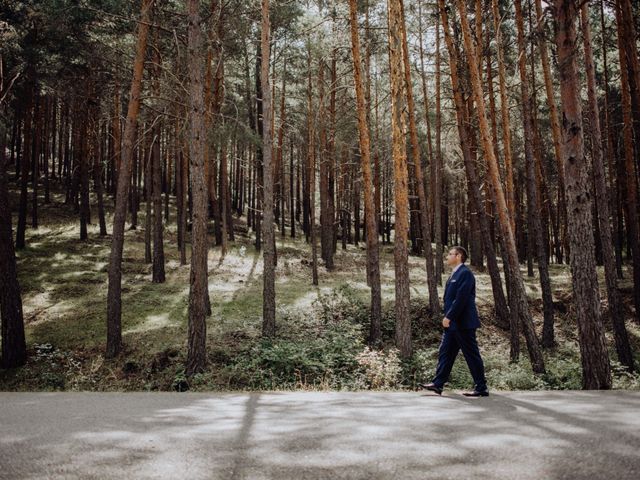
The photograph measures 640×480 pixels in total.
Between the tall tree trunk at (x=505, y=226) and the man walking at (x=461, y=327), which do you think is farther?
the tall tree trunk at (x=505, y=226)

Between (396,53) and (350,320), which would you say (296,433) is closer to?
(396,53)

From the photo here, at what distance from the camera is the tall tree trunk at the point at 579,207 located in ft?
24.5

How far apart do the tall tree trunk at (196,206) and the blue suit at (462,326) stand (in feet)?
19.8

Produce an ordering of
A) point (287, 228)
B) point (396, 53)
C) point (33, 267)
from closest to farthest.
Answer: point (396, 53), point (33, 267), point (287, 228)

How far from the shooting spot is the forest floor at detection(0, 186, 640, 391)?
9.95 meters

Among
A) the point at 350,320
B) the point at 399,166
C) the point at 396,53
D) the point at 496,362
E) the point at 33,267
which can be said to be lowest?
the point at 496,362

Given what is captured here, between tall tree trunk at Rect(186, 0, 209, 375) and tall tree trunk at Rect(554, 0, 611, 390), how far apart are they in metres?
7.44

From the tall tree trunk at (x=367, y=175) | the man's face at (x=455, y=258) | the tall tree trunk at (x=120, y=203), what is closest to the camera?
the man's face at (x=455, y=258)

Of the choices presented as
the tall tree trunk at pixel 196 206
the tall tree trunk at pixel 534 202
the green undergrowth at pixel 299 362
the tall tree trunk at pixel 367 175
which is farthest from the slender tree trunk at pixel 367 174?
the tall tree trunk at pixel 196 206

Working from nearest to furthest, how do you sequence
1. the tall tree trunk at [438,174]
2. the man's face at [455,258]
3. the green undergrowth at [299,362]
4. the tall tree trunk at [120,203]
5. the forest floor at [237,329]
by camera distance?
1. the man's face at [455,258]
2. the green undergrowth at [299,362]
3. the forest floor at [237,329]
4. the tall tree trunk at [120,203]
5. the tall tree trunk at [438,174]

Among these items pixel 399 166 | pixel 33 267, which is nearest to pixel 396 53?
pixel 399 166

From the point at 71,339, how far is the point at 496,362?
518 inches

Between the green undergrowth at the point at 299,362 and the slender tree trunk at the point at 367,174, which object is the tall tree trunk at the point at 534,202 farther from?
the slender tree trunk at the point at 367,174

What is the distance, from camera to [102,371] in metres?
12.3
